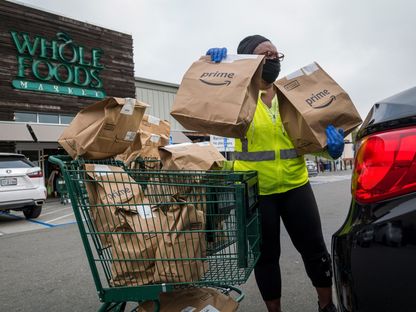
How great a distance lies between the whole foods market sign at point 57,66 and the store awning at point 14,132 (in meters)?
1.88

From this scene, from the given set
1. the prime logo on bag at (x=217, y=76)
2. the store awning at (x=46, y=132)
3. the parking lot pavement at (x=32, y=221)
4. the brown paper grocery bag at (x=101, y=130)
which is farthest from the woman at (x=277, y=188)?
the store awning at (x=46, y=132)

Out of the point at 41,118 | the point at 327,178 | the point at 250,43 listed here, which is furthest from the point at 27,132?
the point at 327,178

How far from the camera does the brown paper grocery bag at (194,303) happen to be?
2330 millimetres

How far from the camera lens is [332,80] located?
2232 millimetres

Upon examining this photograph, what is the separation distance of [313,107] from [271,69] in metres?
0.44

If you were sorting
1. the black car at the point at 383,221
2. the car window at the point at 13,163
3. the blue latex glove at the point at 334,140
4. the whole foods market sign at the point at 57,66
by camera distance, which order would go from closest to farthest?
the black car at the point at 383,221, the blue latex glove at the point at 334,140, the car window at the point at 13,163, the whole foods market sign at the point at 57,66

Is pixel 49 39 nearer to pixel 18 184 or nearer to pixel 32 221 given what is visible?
pixel 18 184

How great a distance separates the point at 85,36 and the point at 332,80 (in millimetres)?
16661

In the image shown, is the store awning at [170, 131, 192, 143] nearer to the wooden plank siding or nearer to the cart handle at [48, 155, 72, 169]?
the wooden plank siding

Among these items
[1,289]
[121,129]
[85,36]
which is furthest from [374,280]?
[85,36]

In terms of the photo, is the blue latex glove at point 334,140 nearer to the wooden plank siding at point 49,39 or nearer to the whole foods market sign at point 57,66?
the wooden plank siding at point 49,39

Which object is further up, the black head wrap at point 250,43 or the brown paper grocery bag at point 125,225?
the black head wrap at point 250,43

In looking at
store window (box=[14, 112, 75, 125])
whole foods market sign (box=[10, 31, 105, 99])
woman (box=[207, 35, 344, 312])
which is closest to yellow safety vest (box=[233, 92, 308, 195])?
woman (box=[207, 35, 344, 312])

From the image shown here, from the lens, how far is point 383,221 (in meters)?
1.19
